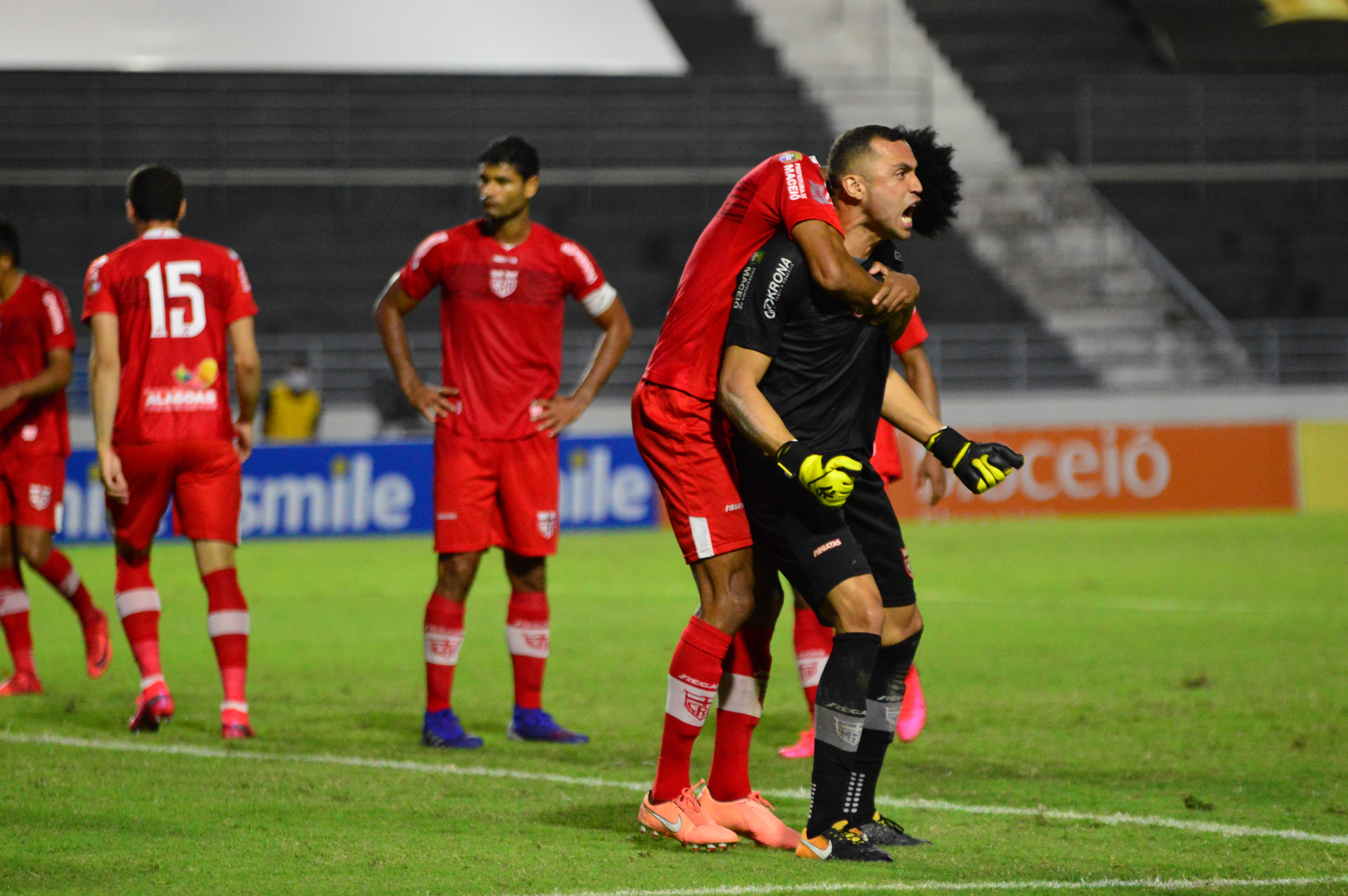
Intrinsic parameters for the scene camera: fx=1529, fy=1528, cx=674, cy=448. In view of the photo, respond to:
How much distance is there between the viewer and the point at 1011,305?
26.4 metres

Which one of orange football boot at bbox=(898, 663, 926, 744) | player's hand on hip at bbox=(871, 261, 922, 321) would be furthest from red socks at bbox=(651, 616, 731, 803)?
orange football boot at bbox=(898, 663, 926, 744)

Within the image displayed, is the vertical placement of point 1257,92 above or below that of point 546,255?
above

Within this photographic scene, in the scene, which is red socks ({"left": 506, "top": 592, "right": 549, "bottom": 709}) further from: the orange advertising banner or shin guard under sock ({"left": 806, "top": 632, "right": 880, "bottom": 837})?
the orange advertising banner

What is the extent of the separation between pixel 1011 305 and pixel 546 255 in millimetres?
20925

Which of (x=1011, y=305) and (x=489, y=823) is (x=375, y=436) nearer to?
(x=1011, y=305)

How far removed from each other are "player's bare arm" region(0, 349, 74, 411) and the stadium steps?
18.8 m

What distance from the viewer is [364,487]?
56.7 feet

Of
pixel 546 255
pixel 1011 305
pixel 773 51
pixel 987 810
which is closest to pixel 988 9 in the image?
pixel 773 51

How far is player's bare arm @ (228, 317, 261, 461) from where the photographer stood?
21.2ft

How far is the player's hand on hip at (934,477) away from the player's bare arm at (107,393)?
3.20m

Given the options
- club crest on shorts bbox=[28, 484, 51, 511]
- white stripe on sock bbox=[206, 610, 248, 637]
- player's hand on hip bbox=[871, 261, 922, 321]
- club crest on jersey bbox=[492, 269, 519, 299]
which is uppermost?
club crest on jersey bbox=[492, 269, 519, 299]

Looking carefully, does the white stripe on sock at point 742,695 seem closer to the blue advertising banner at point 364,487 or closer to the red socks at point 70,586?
the red socks at point 70,586

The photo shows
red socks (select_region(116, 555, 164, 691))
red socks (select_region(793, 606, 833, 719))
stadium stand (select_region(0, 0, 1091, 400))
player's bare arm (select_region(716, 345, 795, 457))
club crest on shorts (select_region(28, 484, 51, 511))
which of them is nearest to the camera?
player's bare arm (select_region(716, 345, 795, 457))

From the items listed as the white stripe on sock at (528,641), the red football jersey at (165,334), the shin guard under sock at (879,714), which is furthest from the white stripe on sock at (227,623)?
the shin guard under sock at (879,714)
